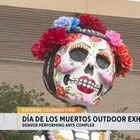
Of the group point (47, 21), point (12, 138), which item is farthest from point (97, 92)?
point (47, 21)

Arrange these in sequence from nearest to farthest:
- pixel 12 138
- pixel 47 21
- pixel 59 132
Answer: pixel 59 132
pixel 12 138
pixel 47 21

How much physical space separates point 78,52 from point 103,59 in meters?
0.30

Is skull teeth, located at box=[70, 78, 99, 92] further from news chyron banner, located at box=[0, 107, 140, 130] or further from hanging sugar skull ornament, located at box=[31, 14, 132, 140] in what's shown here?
news chyron banner, located at box=[0, 107, 140, 130]

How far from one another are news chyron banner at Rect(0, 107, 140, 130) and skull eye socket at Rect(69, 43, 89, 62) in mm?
564

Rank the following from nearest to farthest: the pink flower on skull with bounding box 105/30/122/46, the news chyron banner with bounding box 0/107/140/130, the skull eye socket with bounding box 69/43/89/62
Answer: the news chyron banner with bounding box 0/107/140/130
the skull eye socket with bounding box 69/43/89/62
the pink flower on skull with bounding box 105/30/122/46

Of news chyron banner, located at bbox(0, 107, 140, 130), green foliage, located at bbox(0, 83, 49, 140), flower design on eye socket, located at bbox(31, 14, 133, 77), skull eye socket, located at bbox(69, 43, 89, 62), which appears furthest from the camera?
green foliage, located at bbox(0, 83, 49, 140)

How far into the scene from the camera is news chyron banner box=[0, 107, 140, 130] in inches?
277

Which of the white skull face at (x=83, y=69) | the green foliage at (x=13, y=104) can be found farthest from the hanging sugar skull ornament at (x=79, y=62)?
the green foliage at (x=13, y=104)

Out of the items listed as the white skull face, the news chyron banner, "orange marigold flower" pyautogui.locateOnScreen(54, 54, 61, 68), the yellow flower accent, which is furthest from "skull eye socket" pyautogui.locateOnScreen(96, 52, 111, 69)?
the yellow flower accent

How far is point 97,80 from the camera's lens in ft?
23.4

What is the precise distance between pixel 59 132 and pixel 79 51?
940 mm

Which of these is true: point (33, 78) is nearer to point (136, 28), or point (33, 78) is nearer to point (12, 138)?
point (136, 28)

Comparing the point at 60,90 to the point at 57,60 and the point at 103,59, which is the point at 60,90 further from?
the point at 103,59

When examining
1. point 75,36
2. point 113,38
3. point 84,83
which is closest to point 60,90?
point 84,83
